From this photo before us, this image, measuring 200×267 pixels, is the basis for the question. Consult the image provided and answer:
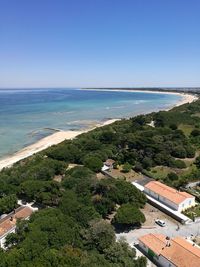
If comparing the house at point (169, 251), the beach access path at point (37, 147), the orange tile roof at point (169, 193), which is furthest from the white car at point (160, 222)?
the beach access path at point (37, 147)

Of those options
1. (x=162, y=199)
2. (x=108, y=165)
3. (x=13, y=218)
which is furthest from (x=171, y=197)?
(x=13, y=218)

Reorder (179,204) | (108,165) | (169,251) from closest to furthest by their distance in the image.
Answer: (169,251) → (179,204) → (108,165)

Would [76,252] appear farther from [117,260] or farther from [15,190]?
[15,190]

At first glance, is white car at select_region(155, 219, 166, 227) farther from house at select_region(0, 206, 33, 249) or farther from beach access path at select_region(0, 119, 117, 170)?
beach access path at select_region(0, 119, 117, 170)

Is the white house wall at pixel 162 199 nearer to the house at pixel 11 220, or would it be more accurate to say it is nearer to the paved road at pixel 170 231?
the paved road at pixel 170 231

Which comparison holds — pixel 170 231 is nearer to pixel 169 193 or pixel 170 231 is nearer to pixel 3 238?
pixel 169 193

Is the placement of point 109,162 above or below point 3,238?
below

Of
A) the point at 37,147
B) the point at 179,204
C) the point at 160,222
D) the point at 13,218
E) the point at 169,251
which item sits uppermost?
the point at 13,218

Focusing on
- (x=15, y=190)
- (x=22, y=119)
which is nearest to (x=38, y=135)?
(x=22, y=119)
